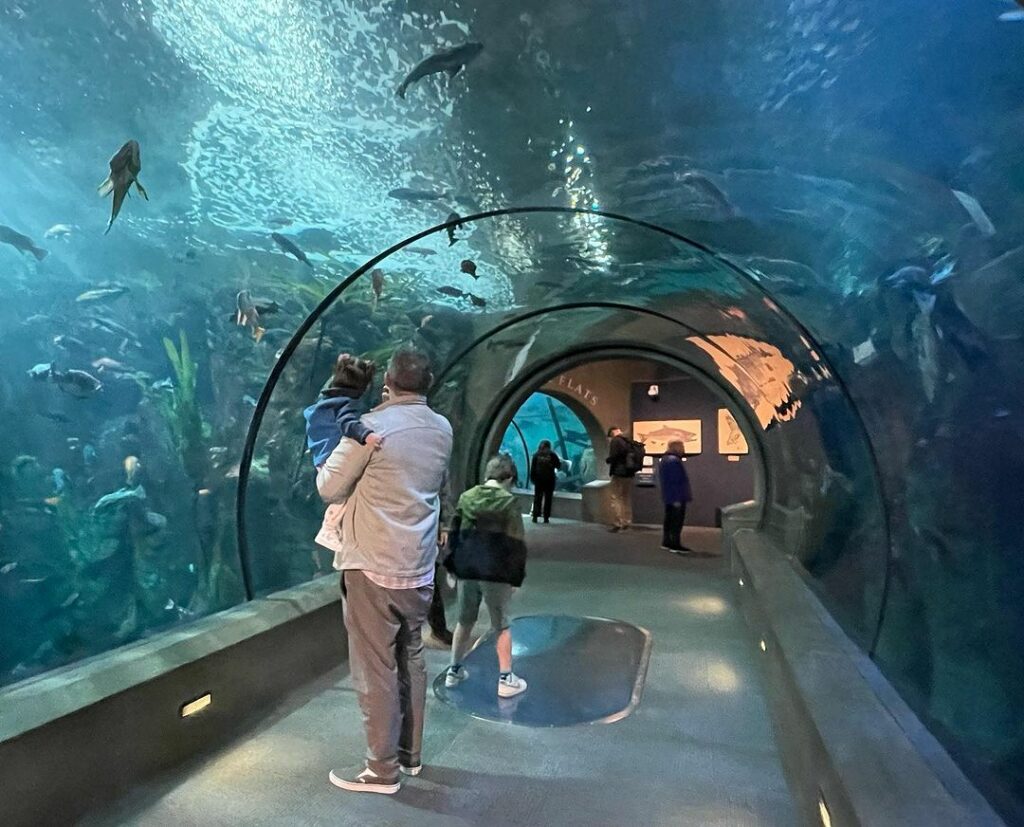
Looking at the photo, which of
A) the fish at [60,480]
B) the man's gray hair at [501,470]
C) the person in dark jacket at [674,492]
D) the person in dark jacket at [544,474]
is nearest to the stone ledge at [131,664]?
the man's gray hair at [501,470]

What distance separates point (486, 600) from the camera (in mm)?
4570

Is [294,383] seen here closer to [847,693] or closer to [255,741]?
[255,741]

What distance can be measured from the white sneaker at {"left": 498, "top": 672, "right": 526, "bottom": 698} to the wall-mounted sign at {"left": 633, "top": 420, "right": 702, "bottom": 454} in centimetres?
1229

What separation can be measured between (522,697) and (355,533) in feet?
7.03

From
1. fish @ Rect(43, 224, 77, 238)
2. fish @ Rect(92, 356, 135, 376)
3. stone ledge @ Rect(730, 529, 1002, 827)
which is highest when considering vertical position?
fish @ Rect(43, 224, 77, 238)

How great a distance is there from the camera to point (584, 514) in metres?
16.8

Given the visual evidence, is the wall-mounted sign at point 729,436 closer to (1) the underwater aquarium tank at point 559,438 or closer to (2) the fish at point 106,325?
(1) the underwater aquarium tank at point 559,438

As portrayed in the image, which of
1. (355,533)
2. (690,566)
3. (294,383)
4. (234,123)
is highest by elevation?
(234,123)

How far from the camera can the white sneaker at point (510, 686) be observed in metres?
4.58

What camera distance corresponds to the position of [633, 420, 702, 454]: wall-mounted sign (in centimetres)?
1662

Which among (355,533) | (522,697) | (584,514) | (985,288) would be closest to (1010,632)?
(985,288)

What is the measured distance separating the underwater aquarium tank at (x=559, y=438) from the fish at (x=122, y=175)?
2055cm

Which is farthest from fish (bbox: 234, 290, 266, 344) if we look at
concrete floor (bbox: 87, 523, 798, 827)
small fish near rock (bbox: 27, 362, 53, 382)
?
concrete floor (bbox: 87, 523, 798, 827)

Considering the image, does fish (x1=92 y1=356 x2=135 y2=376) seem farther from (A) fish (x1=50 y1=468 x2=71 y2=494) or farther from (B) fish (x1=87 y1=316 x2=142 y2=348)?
(A) fish (x1=50 y1=468 x2=71 y2=494)
